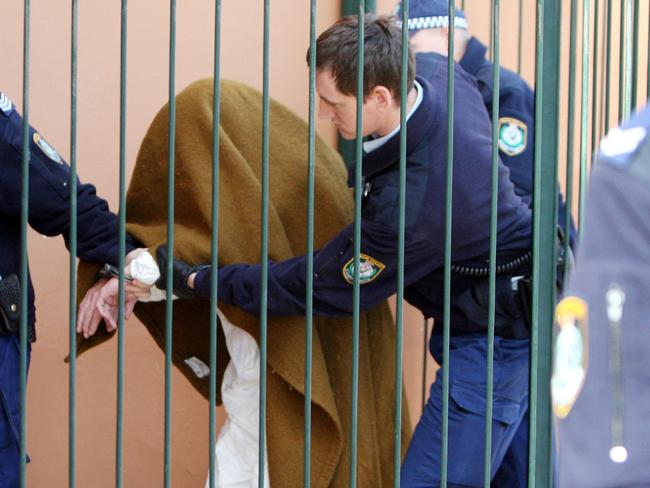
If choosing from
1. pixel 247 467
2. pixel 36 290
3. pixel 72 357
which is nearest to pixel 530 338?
pixel 247 467

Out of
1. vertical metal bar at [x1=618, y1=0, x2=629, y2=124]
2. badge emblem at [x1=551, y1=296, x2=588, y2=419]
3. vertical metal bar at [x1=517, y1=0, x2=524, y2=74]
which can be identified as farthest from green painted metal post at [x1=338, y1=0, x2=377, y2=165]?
badge emblem at [x1=551, y1=296, x2=588, y2=419]

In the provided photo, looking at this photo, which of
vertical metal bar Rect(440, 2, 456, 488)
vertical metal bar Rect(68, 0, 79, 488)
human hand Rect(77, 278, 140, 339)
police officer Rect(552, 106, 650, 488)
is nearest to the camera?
police officer Rect(552, 106, 650, 488)

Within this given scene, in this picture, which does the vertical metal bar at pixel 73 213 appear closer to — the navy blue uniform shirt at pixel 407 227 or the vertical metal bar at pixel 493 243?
the navy blue uniform shirt at pixel 407 227

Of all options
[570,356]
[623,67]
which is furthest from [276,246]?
[570,356]

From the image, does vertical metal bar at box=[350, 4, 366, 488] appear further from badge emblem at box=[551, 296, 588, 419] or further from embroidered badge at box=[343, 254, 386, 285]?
badge emblem at box=[551, 296, 588, 419]

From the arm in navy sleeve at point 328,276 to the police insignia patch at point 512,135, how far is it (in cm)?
74

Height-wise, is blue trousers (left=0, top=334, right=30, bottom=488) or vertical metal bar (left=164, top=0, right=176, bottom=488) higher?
vertical metal bar (left=164, top=0, right=176, bottom=488)

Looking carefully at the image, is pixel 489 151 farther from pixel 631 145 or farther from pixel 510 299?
pixel 631 145

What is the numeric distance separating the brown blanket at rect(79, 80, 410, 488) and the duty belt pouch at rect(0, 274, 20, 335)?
0.88 feet

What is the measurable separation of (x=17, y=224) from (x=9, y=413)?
474 mm

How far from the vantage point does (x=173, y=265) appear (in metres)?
3.38

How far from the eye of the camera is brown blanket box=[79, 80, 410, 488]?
11.5 ft

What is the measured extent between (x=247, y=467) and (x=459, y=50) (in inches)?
58.3

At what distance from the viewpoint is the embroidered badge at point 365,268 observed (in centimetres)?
329
